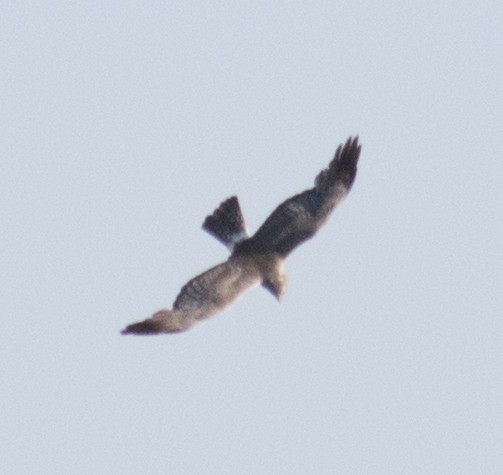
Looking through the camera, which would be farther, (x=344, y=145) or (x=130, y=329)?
(x=344, y=145)

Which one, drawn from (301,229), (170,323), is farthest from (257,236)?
(170,323)

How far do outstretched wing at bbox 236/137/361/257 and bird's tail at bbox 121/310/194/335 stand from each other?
1.61 metres

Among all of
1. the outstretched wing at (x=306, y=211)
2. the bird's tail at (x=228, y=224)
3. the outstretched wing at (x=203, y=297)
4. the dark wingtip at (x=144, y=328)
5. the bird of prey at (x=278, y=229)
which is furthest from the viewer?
the bird's tail at (x=228, y=224)

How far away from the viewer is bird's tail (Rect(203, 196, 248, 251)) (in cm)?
1938

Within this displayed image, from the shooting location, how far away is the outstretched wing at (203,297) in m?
17.6

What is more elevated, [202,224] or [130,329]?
[202,224]

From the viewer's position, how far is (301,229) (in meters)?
→ 19.0

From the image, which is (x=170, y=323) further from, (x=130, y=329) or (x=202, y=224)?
(x=202, y=224)

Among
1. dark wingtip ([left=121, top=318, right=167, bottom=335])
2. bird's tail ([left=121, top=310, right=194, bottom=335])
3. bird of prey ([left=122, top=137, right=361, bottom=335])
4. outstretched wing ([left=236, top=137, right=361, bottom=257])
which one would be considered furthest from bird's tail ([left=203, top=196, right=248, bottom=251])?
dark wingtip ([left=121, top=318, right=167, bottom=335])

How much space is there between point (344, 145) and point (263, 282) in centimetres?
162

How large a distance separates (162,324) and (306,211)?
2259 mm

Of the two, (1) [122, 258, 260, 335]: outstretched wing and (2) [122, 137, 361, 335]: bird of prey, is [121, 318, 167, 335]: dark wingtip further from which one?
(2) [122, 137, 361, 335]: bird of prey

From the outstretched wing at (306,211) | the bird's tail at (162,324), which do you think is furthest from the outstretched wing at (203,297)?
the outstretched wing at (306,211)

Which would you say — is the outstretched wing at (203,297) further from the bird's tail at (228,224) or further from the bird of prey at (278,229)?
the bird's tail at (228,224)
